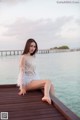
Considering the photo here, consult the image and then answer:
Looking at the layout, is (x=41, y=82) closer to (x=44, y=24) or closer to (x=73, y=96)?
(x=73, y=96)

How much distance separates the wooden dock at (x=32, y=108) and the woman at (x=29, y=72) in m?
0.07

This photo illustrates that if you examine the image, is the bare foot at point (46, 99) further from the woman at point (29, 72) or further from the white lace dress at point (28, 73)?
the white lace dress at point (28, 73)

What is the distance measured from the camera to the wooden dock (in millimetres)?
2059

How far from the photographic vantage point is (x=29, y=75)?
2809 millimetres

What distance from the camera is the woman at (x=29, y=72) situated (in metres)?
2.74

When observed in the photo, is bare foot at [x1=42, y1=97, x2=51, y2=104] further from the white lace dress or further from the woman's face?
the woman's face

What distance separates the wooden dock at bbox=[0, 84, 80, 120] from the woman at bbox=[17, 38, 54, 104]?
7 centimetres

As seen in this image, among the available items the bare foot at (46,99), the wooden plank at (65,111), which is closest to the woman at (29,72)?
the bare foot at (46,99)

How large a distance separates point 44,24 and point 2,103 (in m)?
6.60

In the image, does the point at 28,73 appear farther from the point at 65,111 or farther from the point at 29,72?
the point at 65,111

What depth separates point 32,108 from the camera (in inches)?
90.4

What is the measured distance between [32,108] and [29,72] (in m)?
0.57

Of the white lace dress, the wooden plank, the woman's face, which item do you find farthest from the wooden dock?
the woman's face

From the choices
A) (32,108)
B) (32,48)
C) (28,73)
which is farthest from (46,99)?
(32,48)
